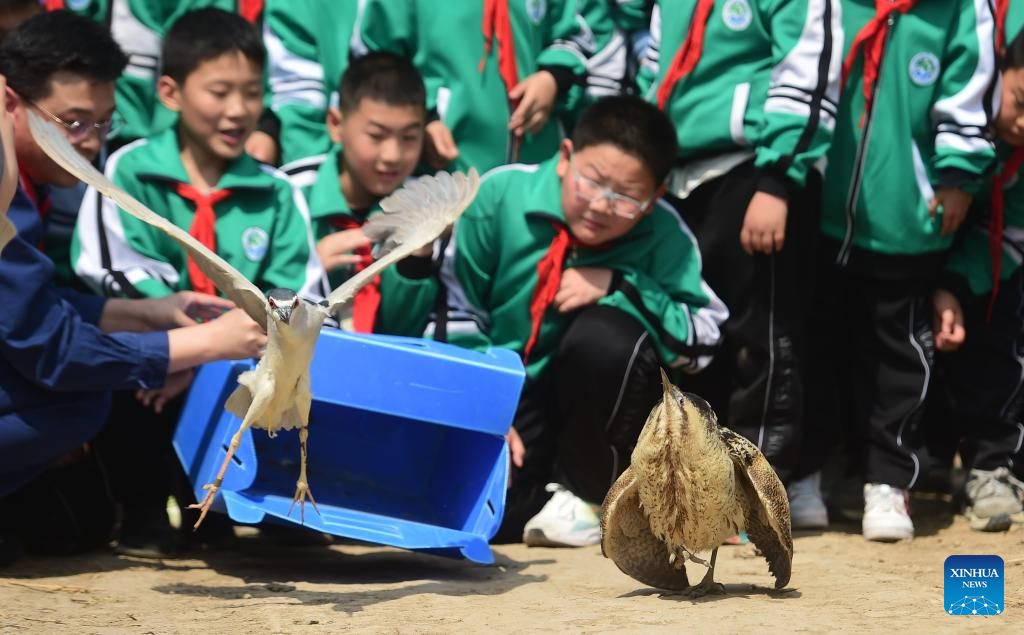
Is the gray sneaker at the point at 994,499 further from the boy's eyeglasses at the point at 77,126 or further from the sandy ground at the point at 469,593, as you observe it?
the boy's eyeglasses at the point at 77,126

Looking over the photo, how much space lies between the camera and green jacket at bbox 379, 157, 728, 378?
15.7 ft

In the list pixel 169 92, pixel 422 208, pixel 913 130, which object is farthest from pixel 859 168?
pixel 169 92

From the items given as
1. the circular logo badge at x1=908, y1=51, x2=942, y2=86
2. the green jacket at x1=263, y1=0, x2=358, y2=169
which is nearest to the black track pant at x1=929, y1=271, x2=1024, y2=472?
the circular logo badge at x1=908, y1=51, x2=942, y2=86

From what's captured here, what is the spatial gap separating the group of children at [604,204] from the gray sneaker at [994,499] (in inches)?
0.5

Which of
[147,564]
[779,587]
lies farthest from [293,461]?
[779,587]

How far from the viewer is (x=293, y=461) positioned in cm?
449

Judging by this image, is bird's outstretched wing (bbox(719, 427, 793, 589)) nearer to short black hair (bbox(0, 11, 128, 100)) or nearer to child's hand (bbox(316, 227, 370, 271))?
child's hand (bbox(316, 227, 370, 271))

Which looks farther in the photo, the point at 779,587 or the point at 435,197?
the point at 435,197

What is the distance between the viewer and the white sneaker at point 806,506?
500cm

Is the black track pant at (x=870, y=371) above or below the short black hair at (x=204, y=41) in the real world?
below

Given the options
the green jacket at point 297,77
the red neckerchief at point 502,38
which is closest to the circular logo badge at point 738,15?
the red neckerchief at point 502,38

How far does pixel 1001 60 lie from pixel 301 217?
263 centimetres

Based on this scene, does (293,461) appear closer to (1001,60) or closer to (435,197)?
(435,197)

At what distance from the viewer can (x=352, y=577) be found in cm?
413
